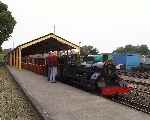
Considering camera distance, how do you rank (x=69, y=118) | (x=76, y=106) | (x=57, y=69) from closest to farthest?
1. (x=69, y=118)
2. (x=76, y=106)
3. (x=57, y=69)

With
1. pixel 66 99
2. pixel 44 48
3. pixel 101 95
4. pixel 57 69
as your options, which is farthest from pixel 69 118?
pixel 44 48

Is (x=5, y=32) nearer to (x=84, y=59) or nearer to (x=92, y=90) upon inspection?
(x=84, y=59)

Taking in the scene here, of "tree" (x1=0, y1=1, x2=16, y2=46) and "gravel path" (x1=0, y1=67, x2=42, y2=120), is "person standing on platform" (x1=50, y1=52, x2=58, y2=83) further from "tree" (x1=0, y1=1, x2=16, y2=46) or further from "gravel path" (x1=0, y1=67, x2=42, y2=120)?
"tree" (x1=0, y1=1, x2=16, y2=46)

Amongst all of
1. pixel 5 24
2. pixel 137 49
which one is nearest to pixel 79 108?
pixel 5 24

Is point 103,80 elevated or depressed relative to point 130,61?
depressed

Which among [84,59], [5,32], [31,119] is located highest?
[5,32]

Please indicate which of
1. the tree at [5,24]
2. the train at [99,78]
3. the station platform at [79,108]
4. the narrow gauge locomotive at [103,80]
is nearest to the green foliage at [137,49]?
the tree at [5,24]

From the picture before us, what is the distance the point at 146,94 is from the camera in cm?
1540

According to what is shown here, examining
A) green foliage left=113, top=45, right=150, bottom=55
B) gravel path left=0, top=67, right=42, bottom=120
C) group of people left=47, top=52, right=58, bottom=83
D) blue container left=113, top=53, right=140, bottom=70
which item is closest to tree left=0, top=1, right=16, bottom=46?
blue container left=113, top=53, right=140, bottom=70

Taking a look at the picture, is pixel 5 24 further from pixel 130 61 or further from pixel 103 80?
pixel 103 80

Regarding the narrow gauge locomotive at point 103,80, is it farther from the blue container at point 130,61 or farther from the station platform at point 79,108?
the blue container at point 130,61

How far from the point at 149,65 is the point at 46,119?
28946mm

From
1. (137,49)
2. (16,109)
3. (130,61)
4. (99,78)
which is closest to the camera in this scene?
(16,109)

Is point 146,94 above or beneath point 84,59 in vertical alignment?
beneath
